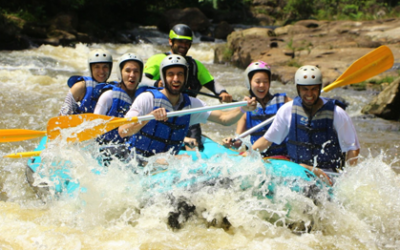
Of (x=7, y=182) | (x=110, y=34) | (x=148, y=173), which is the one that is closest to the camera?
(x=148, y=173)

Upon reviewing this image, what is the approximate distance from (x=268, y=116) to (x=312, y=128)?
2.16 feet

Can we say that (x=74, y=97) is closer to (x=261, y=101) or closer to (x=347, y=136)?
(x=261, y=101)

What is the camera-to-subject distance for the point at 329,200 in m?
3.57

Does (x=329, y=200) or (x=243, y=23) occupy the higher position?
(x=243, y=23)

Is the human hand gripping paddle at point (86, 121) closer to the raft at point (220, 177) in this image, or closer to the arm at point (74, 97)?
the raft at point (220, 177)

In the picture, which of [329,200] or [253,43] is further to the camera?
[253,43]

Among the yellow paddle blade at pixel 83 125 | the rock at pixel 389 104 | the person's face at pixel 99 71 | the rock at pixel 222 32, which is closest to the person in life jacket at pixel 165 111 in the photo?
the yellow paddle blade at pixel 83 125

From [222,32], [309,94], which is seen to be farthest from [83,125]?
[222,32]

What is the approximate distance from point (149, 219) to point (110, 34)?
17.4 metres

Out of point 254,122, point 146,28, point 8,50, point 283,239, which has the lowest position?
point 283,239

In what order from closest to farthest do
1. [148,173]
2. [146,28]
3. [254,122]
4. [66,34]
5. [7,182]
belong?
[148,173] < [254,122] < [7,182] < [66,34] < [146,28]

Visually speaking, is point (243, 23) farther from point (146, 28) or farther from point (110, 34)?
point (110, 34)

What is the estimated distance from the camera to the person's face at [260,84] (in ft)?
14.3

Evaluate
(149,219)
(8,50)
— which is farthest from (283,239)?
(8,50)
